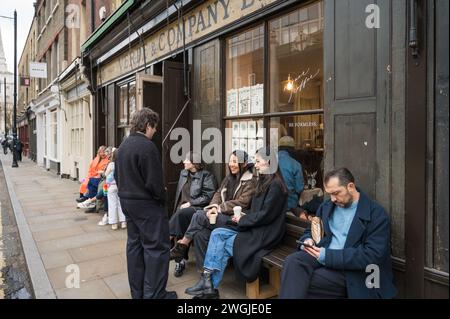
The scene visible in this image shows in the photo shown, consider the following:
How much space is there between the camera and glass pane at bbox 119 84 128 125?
8844 mm

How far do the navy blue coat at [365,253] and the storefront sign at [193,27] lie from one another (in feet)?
A: 8.97

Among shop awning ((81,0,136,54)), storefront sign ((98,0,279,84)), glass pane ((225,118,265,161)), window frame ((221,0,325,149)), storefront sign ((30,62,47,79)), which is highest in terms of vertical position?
storefront sign ((30,62,47,79))

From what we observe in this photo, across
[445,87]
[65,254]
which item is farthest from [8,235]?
[445,87]

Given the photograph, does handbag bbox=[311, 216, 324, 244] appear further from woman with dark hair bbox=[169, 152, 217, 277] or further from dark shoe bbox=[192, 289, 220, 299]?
woman with dark hair bbox=[169, 152, 217, 277]

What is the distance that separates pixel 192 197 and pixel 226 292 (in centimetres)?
150

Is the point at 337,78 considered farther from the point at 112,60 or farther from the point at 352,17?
the point at 112,60

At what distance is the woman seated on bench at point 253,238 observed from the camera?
343cm

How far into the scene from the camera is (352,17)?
312 centimetres

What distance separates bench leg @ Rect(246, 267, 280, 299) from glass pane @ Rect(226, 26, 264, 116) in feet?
6.64

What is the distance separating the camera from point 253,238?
11.5ft

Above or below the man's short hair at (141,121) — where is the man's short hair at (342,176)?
below

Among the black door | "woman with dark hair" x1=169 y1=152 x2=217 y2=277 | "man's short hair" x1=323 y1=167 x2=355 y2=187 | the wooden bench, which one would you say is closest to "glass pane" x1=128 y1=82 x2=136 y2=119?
the black door

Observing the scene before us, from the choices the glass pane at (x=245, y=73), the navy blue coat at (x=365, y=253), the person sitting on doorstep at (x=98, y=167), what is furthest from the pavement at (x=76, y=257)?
the glass pane at (x=245, y=73)

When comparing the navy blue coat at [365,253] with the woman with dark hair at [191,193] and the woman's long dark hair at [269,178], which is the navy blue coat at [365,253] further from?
the woman with dark hair at [191,193]
